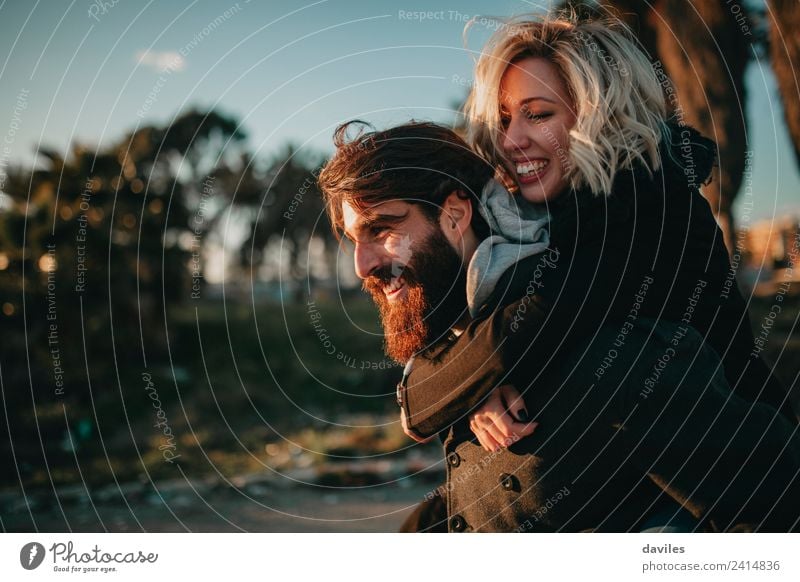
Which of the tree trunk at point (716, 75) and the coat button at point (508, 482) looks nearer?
the coat button at point (508, 482)

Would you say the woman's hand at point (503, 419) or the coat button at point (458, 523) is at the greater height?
the woman's hand at point (503, 419)

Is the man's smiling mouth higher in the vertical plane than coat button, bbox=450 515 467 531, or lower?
higher

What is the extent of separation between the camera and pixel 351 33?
3449 millimetres

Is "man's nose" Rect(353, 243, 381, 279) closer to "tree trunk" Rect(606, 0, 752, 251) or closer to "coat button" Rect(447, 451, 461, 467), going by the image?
"coat button" Rect(447, 451, 461, 467)

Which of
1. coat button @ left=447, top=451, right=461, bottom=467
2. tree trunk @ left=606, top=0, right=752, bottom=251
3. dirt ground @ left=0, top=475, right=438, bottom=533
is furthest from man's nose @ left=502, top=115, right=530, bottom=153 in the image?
tree trunk @ left=606, top=0, right=752, bottom=251

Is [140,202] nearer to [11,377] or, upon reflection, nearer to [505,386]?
[11,377]

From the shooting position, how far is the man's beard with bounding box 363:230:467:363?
2.23 metres

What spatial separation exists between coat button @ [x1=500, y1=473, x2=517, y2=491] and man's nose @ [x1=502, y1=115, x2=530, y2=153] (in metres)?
0.97

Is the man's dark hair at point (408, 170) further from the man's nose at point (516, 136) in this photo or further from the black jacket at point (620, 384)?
the black jacket at point (620, 384)

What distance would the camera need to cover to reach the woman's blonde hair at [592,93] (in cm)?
208

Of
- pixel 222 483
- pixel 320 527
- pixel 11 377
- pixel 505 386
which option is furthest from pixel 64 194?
pixel 505 386

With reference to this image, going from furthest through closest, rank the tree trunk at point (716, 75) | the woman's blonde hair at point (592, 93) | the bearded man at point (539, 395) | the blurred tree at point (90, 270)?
the blurred tree at point (90, 270) < the tree trunk at point (716, 75) < the woman's blonde hair at point (592, 93) < the bearded man at point (539, 395)
